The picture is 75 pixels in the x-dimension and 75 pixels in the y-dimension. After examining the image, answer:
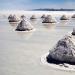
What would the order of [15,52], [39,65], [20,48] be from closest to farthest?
[39,65] → [15,52] → [20,48]

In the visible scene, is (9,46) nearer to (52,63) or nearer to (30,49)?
(30,49)

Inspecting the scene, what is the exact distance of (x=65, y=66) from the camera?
1016 centimetres

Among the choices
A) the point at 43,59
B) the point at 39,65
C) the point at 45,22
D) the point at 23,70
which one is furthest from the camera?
the point at 45,22

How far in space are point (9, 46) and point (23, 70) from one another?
4.69 meters

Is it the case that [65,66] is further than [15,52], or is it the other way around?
[15,52]

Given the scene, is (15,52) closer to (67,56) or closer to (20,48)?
(20,48)

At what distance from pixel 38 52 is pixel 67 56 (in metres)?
2.45

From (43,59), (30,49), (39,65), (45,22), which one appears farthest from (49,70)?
(45,22)

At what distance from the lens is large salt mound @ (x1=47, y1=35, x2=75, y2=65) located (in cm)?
1037

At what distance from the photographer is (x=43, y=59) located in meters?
11.2

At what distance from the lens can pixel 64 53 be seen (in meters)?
10.5

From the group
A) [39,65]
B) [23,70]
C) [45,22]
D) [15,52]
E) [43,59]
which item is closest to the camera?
[23,70]

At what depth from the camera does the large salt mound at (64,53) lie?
10.4m

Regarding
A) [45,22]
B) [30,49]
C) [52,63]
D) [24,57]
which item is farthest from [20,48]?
[45,22]
